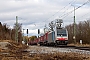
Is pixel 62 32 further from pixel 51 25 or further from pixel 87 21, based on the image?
pixel 51 25

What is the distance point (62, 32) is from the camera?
4772 cm

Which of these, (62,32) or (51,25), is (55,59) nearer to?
(62,32)

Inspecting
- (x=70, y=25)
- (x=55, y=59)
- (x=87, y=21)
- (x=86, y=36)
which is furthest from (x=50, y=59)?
(x=70, y=25)

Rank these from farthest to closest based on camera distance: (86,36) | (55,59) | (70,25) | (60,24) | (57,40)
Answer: (70,25)
(60,24)
(86,36)
(57,40)
(55,59)

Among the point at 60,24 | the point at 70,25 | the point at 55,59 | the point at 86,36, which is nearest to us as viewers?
the point at 55,59

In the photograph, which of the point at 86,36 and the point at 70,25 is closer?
the point at 86,36

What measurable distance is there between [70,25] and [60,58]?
86.0 metres

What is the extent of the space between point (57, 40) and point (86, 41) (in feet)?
80.8

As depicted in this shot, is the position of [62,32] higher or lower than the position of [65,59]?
higher

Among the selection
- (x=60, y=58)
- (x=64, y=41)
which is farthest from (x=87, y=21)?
(x=60, y=58)

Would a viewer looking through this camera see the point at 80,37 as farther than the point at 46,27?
No

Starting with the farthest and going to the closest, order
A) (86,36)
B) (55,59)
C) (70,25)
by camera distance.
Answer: (70,25) < (86,36) < (55,59)

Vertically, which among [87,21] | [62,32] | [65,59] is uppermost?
[87,21]

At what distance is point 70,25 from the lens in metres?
97.9
